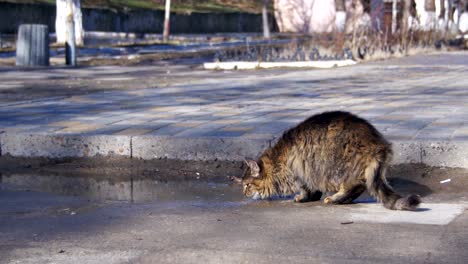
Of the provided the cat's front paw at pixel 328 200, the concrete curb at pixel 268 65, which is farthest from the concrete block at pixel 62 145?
the concrete curb at pixel 268 65

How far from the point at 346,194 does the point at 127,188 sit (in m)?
2.03

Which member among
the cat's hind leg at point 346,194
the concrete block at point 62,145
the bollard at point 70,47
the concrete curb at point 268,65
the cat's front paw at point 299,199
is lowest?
the cat's front paw at point 299,199

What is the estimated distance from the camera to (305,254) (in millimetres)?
4648

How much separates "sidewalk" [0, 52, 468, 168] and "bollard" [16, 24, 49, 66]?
3.83m

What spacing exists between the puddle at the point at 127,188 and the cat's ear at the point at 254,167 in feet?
1.18

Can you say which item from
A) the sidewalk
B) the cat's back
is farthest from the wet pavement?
the sidewalk

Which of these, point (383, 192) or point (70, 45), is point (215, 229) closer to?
point (383, 192)

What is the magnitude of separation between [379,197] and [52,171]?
3.37 metres

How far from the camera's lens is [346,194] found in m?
5.92

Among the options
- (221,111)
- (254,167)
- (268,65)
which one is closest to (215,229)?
(254,167)

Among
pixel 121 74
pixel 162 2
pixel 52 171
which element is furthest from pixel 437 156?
pixel 162 2

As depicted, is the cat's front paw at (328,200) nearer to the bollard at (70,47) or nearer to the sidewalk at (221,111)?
the sidewalk at (221,111)

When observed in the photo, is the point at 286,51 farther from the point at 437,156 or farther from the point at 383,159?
the point at 383,159

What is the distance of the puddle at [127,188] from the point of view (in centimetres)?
669
